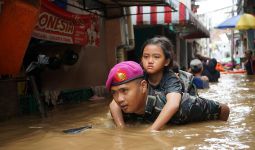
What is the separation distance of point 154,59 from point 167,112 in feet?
2.01

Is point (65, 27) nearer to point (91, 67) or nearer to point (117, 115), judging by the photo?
point (91, 67)

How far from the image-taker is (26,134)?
3781 millimetres

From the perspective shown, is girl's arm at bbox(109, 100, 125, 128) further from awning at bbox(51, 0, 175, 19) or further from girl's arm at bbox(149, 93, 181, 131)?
awning at bbox(51, 0, 175, 19)

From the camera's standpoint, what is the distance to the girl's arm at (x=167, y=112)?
3.50 m

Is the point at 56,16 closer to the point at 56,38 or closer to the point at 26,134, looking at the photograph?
the point at 56,38

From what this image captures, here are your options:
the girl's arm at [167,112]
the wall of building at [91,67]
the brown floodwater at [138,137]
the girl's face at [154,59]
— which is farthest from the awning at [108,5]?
the girl's arm at [167,112]

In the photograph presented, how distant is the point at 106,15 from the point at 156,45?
538 centimetres

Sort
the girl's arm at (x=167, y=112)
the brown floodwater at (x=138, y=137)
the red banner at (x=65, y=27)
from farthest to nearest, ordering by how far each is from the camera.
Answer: the red banner at (x=65, y=27)
the girl's arm at (x=167, y=112)
the brown floodwater at (x=138, y=137)

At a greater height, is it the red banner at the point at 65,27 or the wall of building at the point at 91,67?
the red banner at the point at 65,27

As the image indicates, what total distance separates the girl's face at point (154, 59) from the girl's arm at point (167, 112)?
383mm

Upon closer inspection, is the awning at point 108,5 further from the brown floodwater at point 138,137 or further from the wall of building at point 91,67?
the brown floodwater at point 138,137

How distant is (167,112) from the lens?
11.5 ft

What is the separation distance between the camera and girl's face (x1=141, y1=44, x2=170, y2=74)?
380 centimetres

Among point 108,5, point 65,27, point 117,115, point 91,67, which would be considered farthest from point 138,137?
point 108,5
